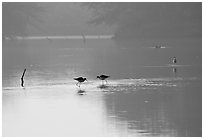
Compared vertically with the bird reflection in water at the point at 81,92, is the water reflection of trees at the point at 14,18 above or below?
above

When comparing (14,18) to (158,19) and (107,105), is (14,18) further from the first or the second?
(107,105)

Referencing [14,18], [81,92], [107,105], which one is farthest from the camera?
[14,18]

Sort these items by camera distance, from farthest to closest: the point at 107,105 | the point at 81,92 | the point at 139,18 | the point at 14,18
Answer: the point at 14,18
the point at 139,18
the point at 81,92
the point at 107,105

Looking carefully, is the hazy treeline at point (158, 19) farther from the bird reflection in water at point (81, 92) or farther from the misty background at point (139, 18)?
the bird reflection in water at point (81, 92)

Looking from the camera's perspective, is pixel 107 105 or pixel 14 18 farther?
pixel 14 18

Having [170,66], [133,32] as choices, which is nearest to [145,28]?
[133,32]

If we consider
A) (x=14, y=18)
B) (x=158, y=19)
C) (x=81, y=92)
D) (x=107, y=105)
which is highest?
(x=14, y=18)

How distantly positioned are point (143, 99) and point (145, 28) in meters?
45.4

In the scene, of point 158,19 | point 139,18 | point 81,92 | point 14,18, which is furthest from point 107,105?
point 14,18

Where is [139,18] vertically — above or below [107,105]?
above

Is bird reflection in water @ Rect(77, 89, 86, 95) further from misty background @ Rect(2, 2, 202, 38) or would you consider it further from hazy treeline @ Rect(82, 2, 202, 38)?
hazy treeline @ Rect(82, 2, 202, 38)

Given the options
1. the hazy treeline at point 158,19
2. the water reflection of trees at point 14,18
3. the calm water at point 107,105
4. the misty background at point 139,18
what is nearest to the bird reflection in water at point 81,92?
the calm water at point 107,105

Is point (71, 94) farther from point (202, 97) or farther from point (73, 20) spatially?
point (73, 20)

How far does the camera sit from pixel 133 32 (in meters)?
59.7
